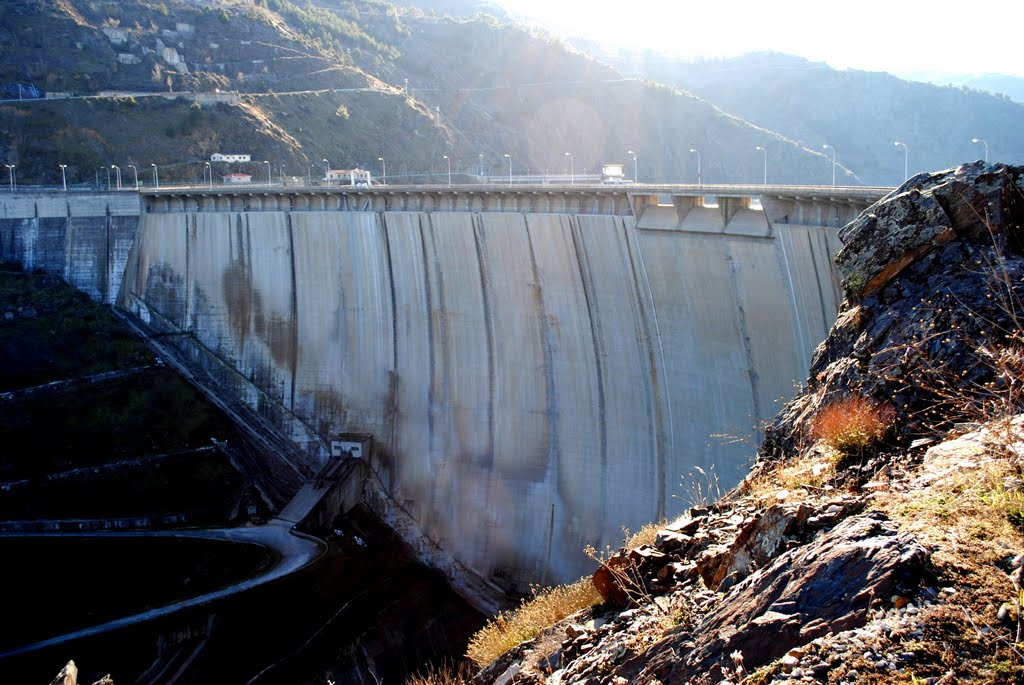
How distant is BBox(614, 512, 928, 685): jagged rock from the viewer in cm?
456

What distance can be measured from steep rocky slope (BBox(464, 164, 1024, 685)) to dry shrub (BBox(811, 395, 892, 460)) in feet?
0.06

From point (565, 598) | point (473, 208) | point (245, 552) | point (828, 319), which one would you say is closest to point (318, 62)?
point (473, 208)

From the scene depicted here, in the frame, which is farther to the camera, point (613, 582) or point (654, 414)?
point (654, 414)

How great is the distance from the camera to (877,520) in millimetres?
5176

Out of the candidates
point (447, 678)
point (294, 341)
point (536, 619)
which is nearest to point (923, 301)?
point (536, 619)

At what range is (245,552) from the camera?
26.2 metres

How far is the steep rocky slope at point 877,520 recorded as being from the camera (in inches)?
171

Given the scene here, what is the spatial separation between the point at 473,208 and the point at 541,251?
12.5 feet

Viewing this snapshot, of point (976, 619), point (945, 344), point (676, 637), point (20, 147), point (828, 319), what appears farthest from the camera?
point (20, 147)

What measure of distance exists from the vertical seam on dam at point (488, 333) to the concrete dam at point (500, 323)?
0.06 metres

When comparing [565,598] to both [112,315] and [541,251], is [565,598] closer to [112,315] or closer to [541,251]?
[541,251]

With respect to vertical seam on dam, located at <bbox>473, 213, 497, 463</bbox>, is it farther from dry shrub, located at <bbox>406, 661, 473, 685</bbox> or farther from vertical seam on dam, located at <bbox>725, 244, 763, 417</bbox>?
dry shrub, located at <bbox>406, 661, 473, 685</bbox>

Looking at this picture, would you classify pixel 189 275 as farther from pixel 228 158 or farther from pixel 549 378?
pixel 228 158

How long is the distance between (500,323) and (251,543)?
10183 millimetres
